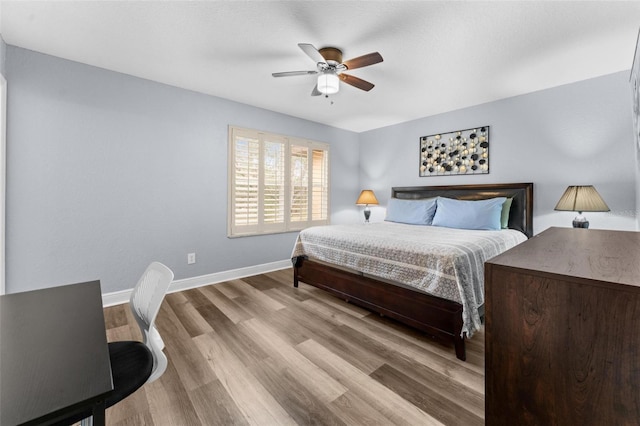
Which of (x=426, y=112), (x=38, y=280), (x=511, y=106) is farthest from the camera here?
(x=426, y=112)

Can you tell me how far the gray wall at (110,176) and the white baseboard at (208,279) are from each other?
64 mm

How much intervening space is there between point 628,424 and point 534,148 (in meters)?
3.49

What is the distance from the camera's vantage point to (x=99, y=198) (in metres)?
2.74

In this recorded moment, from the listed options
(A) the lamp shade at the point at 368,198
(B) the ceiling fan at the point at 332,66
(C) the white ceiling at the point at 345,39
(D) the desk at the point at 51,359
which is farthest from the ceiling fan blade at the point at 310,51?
(A) the lamp shade at the point at 368,198

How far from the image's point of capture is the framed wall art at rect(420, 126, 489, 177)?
3.69 meters

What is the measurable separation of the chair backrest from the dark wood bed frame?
169 centimetres

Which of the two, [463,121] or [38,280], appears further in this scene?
[463,121]

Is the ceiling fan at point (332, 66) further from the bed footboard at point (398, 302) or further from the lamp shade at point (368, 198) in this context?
the lamp shade at point (368, 198)

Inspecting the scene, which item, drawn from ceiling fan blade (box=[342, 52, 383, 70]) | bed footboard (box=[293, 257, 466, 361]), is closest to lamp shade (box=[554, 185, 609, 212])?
bed footboard (box=[293, 257, 466, 361])

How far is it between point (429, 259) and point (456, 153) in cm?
258

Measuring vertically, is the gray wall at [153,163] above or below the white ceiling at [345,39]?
below

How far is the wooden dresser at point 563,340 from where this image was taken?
0.66 m

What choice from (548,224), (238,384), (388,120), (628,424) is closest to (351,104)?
(388,120)

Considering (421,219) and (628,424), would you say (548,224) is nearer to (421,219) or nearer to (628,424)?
(421,219)
